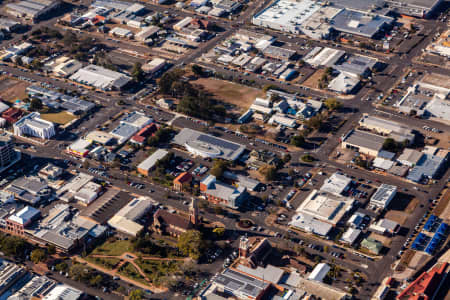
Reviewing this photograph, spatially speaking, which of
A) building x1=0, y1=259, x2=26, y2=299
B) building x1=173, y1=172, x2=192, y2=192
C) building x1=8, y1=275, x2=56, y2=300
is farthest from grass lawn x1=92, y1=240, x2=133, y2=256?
building x1=173, y1=172, x2=192, y2=192

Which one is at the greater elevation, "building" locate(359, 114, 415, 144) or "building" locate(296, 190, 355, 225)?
"building" locate(359, 114, 415, 144)

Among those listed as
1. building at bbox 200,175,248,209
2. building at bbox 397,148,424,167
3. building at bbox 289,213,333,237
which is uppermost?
building at bbox 397,148,424,167

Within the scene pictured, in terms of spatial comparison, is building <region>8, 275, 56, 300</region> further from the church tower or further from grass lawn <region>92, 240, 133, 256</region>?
the church tower

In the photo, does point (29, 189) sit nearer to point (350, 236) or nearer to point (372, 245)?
point (350, 236)

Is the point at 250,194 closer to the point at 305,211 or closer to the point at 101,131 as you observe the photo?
the point at 305,211

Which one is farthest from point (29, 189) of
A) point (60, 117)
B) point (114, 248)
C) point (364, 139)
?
point (364, 139)

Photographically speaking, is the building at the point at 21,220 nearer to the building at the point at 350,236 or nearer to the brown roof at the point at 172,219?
the brown roof at the point at 172,219

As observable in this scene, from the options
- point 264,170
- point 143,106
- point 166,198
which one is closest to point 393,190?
point 264,170
